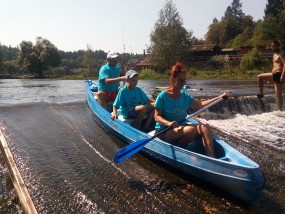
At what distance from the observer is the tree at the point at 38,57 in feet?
178

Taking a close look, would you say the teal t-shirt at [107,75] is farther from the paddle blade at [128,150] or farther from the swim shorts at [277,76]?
the swim shorts at [277,76]

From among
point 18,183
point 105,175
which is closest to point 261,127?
point 105,175

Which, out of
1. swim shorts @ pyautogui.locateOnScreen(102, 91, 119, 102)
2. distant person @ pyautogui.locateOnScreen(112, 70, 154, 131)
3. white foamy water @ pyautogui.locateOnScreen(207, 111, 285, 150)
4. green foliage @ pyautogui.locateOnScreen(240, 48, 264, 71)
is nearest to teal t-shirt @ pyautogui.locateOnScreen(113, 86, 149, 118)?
distant person @ pyautogui.locateOnScreen(112, 70, 154, 131)

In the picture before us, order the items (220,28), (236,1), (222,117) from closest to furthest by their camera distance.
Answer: (222,117), (220,28), (236,1)

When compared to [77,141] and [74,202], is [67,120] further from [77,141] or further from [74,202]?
[74,202]

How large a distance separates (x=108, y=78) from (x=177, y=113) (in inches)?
137

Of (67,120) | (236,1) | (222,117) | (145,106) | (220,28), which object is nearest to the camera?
(145,106)

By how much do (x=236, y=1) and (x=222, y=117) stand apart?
285 feet

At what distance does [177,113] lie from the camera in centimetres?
532

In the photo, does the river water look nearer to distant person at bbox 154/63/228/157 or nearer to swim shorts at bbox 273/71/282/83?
distant person at bbox 154/63/228/157

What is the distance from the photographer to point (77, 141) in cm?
734

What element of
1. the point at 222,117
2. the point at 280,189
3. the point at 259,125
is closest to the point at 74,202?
the point at 280,189

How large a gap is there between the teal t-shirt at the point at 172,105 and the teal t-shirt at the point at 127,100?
1560mm

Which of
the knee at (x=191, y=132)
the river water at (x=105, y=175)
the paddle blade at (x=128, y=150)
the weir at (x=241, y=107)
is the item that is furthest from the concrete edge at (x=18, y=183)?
the weir at (x=241, y=107)
